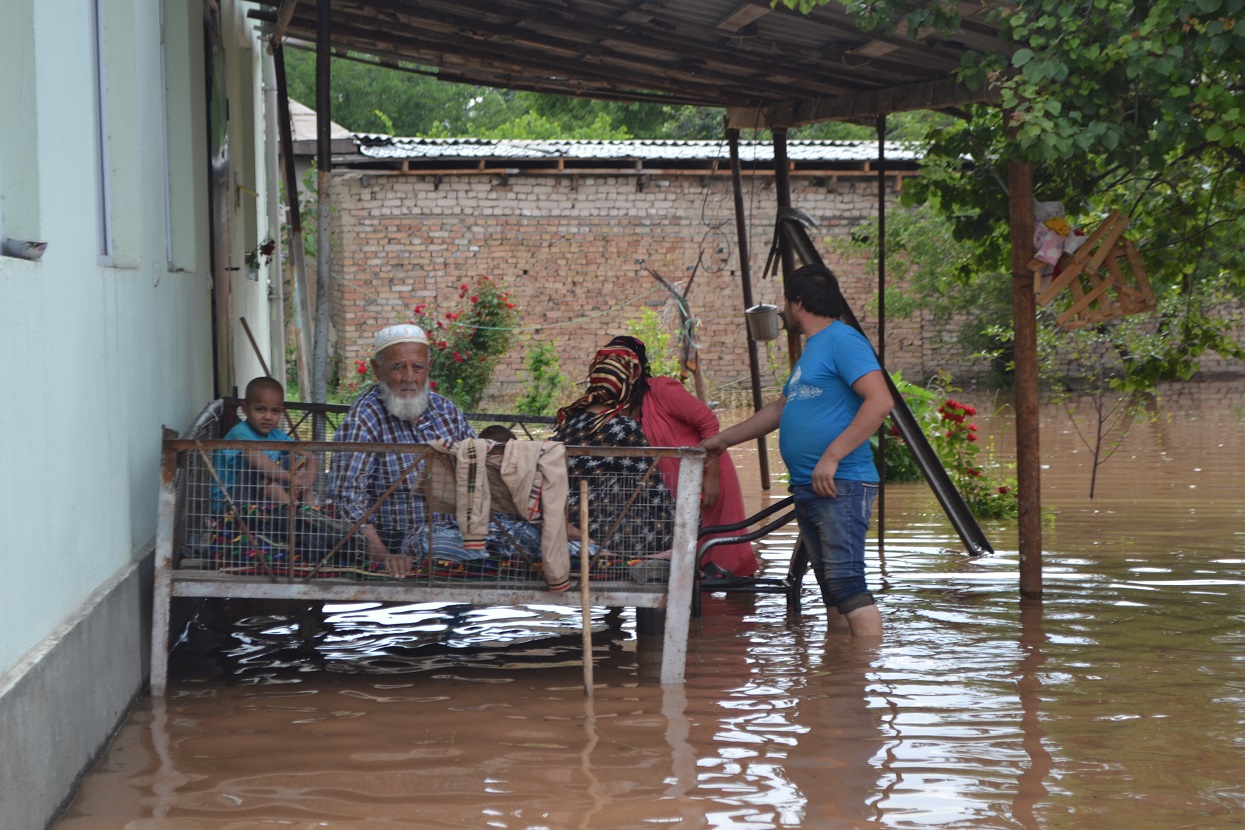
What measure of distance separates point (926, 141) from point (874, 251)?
13.7 metres

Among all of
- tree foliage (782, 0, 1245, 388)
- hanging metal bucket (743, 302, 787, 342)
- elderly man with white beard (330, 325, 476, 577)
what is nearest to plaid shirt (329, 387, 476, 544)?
elderly man with white beard (330, 325, 476, 577)

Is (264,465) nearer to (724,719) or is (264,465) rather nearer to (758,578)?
(724,719)

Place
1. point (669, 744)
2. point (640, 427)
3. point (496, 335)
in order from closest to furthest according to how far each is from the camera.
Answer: point (669, 744) < point (640, 427) < point (496, 335)

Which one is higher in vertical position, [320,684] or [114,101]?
[114,101]

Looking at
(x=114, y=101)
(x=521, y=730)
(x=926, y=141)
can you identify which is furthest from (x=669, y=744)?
(x=926, y=141)

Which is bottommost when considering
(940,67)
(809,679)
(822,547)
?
(809,679)

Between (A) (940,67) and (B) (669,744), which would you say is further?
(A) (940,67)

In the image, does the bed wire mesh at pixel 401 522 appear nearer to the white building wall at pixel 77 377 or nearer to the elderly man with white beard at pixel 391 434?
the elderly man with white beard at pixel 391 434

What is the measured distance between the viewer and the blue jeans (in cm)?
550

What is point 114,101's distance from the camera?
15.8ft

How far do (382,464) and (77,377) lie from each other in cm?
154

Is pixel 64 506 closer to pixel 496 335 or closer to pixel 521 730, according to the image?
pixel 521 730

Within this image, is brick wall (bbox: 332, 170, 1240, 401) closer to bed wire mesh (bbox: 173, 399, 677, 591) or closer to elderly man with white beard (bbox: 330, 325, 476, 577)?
elderly man with white beard (bbox: 330, 325, 476, 577)

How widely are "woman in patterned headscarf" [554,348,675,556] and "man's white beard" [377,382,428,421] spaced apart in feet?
2.17
